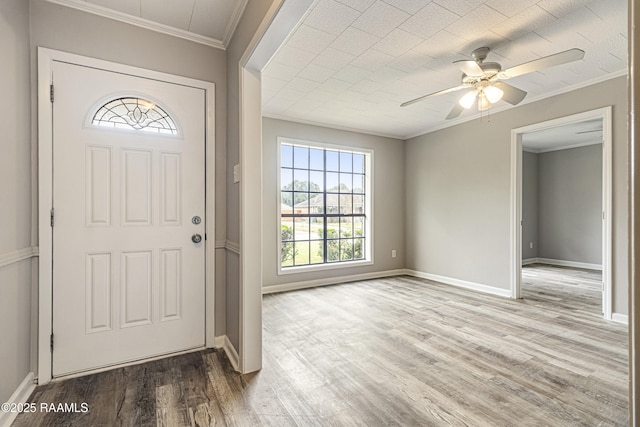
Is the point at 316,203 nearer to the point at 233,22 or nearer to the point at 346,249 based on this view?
the point at 346,249

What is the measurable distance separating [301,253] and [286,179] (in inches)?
45.2

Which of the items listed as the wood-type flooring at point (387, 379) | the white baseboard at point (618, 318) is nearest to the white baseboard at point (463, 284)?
the wood-type flooring at point (387, 379)

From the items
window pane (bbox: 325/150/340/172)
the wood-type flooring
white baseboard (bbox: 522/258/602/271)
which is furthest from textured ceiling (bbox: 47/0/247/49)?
white baseboard (bbox: 522/258/602/271)

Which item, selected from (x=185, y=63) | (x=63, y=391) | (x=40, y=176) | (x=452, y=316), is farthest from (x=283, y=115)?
(x=63, y=391)

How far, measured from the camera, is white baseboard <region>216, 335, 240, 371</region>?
217 centimetres

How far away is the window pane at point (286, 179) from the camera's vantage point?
452 centimetres

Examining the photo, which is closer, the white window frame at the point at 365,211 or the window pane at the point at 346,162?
the white window frame at the point at 365,211

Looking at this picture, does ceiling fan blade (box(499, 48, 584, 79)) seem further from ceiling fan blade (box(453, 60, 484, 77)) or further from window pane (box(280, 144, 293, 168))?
window pane (box(280, 144, 293, 168))

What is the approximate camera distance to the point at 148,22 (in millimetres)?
2236

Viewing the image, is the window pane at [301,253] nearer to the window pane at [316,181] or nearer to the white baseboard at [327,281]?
the white baseboard at [327,281]

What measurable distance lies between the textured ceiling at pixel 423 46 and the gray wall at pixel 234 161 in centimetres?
44

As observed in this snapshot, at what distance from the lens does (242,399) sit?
1814mm

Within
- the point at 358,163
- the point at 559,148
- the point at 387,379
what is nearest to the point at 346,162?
the point at 358,163

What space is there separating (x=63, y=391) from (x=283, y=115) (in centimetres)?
364
